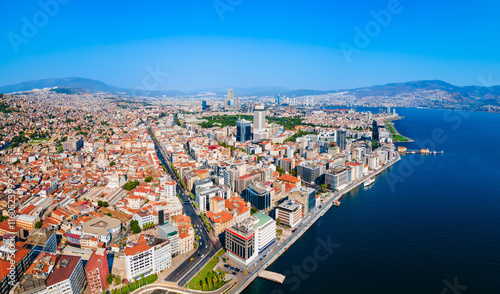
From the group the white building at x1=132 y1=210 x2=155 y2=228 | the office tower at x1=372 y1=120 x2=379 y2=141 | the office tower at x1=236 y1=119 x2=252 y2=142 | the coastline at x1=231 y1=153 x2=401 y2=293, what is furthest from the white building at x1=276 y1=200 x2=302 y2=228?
the office tower at x1=372 y1=120 x2=379 y2=141

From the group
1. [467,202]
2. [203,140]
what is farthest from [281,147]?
[467,202]

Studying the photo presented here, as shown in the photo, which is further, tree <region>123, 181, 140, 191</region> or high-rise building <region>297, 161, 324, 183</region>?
high-rise building <region>297, 161, 324, 183</region>

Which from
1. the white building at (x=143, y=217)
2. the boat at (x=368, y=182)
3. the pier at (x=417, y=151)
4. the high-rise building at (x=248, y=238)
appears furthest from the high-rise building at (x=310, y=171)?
the pier at (x=417, y=151)

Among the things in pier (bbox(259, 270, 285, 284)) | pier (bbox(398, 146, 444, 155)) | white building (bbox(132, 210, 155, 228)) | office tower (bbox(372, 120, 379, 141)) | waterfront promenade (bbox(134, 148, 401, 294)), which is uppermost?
office tower (bbox(372, 120, 379, 141))

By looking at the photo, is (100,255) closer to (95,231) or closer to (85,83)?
(95,231)

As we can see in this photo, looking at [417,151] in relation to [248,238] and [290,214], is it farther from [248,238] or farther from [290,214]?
[248,238]

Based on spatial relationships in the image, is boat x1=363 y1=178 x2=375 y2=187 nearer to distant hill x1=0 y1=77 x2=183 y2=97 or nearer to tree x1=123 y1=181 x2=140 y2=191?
tree x1=123 y1=181 x2=140 y2=191
